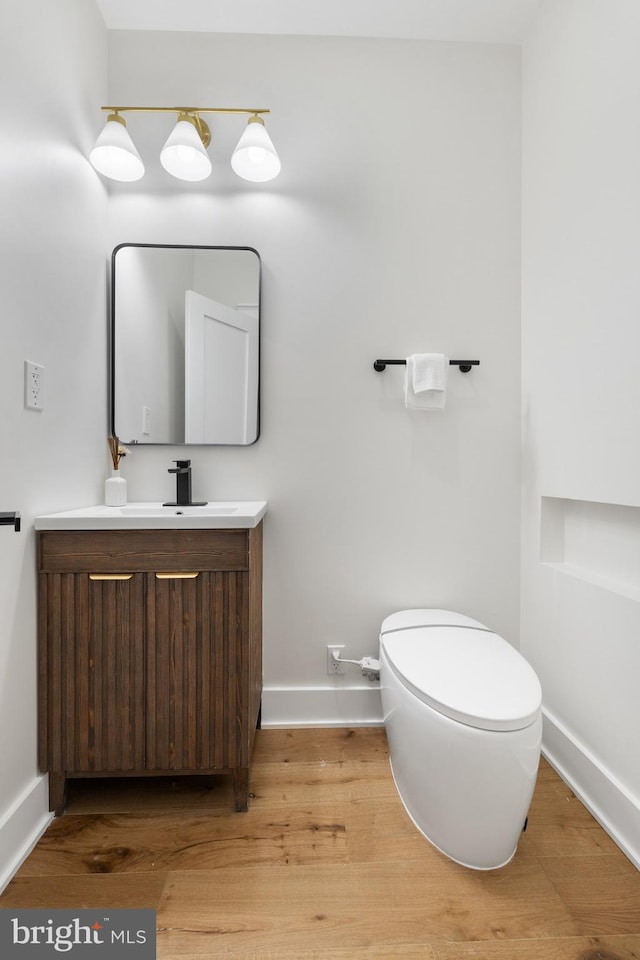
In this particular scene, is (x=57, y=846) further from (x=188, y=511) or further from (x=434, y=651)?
(x=434, y=651)

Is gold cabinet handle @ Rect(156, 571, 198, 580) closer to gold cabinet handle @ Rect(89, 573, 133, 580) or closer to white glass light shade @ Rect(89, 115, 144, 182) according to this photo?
gold cabinet handle @ Rect(89, 573, 133, 580)

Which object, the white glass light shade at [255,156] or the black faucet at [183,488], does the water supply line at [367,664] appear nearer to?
the black faucet at [183,488]

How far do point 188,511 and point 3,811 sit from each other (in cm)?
88

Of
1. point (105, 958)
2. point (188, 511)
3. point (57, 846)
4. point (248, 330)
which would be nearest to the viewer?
point (105, 958)

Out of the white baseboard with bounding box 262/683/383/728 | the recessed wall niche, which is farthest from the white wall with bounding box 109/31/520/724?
the recessed wall niche

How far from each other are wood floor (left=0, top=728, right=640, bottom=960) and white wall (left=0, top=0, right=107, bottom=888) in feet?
0.74

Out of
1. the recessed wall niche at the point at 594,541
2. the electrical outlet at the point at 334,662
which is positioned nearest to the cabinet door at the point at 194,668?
the electrical outlet at the point at 334,662

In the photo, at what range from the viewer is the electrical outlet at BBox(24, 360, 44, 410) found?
124cm

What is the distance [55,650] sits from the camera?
1299 millimetres

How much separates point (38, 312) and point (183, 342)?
1.78 ft

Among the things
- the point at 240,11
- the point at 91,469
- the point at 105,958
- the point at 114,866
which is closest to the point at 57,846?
the point at 114,866

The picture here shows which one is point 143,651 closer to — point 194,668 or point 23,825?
point 194,668

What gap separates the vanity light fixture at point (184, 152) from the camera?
61.7 inches
